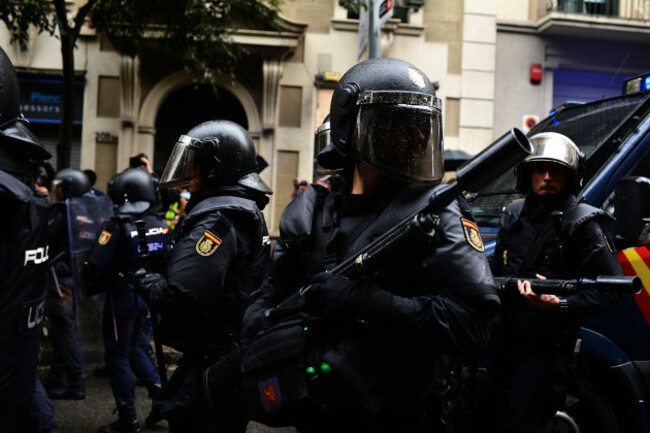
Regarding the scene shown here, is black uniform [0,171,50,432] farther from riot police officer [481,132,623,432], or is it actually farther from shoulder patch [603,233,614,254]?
shoulder patch [603,233,614,254]

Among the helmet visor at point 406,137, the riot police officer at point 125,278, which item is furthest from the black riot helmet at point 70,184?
the helmet visor at point 406,137

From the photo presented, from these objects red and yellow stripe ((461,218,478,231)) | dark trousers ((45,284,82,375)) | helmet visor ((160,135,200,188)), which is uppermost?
helmet visor ((160,135,200,188))

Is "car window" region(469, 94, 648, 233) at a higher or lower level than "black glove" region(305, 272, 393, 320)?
higher

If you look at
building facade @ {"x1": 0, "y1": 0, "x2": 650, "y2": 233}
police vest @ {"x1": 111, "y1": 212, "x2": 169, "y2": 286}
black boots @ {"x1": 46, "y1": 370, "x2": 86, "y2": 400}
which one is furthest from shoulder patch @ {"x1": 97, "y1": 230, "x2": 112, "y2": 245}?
building facade @ {"x1": 0, "y1": 0, "x2": 650, "y2": 233}

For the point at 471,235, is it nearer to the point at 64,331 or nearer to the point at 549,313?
the point at 549,313

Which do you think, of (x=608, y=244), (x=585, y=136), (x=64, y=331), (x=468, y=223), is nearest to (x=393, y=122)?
(x=468, y=223)

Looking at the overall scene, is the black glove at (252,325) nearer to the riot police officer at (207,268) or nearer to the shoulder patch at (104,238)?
the riot police officer at (207,268)

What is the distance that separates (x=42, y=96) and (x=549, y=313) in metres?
12.0

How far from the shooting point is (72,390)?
583 centimetres

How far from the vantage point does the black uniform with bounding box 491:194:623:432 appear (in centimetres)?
323

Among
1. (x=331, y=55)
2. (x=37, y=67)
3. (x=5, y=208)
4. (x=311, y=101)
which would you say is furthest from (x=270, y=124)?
(x=5, y=208)

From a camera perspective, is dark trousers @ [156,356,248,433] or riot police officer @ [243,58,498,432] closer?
riot police officer @ [243,58,498,432]

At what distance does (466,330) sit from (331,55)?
12.0m

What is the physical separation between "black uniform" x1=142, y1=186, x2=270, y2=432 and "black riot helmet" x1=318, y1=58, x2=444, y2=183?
97cm
